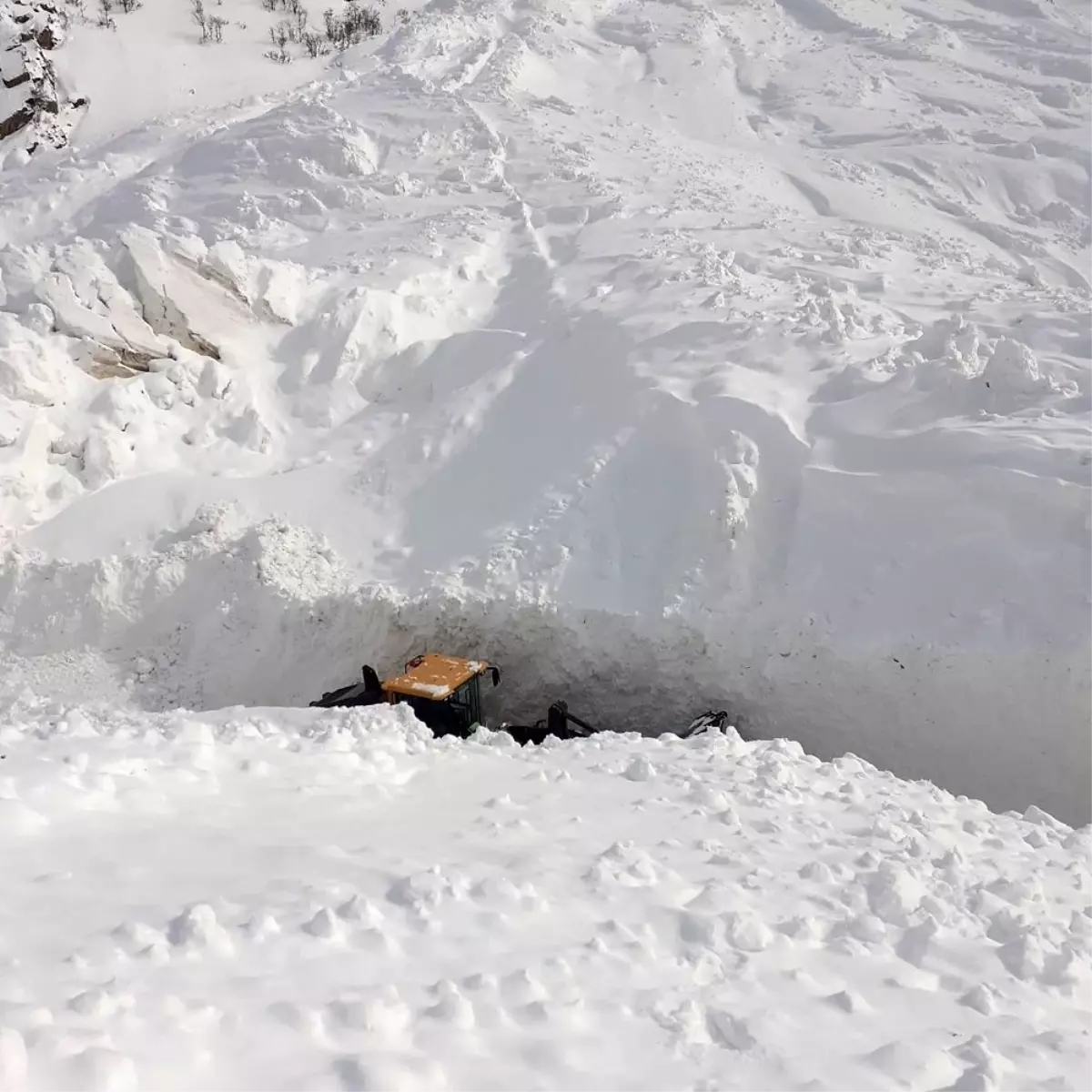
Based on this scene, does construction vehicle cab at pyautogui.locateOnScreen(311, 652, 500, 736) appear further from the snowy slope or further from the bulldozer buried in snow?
the snowy slope

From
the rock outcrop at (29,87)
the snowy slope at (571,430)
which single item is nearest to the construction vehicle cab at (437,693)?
the snowy slope at (571,430)

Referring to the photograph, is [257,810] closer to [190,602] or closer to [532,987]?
[532,987]

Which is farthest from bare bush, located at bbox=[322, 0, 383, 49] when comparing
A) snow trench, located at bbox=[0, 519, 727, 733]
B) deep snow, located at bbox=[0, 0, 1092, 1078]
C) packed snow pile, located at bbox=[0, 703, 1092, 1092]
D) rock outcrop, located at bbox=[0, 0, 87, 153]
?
packed snow pile, located at bbox=[0, 703, 1092, 1092]

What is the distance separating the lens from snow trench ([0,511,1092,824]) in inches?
320

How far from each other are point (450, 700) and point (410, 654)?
66.1 inches

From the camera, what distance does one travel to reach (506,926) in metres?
4.13

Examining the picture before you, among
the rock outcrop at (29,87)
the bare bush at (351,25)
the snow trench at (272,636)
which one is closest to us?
the snow trench at (272,636)

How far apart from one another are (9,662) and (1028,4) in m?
26.0

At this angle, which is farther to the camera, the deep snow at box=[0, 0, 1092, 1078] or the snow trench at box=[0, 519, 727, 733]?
the snow trench at box=[0, 519, 727, 733]

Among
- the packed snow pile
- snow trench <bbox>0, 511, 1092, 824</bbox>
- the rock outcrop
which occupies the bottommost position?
snow trench <bbox>0, 511, 1092, 824</bbox>

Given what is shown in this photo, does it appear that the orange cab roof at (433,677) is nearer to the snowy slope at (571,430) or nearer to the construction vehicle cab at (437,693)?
the construction vehicle cab at (437,693)

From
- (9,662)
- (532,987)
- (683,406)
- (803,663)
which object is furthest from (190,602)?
(532,987)

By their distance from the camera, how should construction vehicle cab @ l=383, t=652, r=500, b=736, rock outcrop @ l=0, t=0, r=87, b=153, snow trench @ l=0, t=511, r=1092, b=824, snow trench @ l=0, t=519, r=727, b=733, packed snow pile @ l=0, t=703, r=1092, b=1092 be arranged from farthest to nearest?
rock outcrop @ l=0, t=0, r=87, b=153 → snow trench @ l=0, t=519, r=727, b=733 → snow trench @ l=0, t=511, r=1092, b=824 → construction vehicle cab @ l=383, t=652, r=500, b=736 → packed snow pile @ l=0, t=703, r=1092, b=1092

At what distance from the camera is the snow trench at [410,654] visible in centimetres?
812
